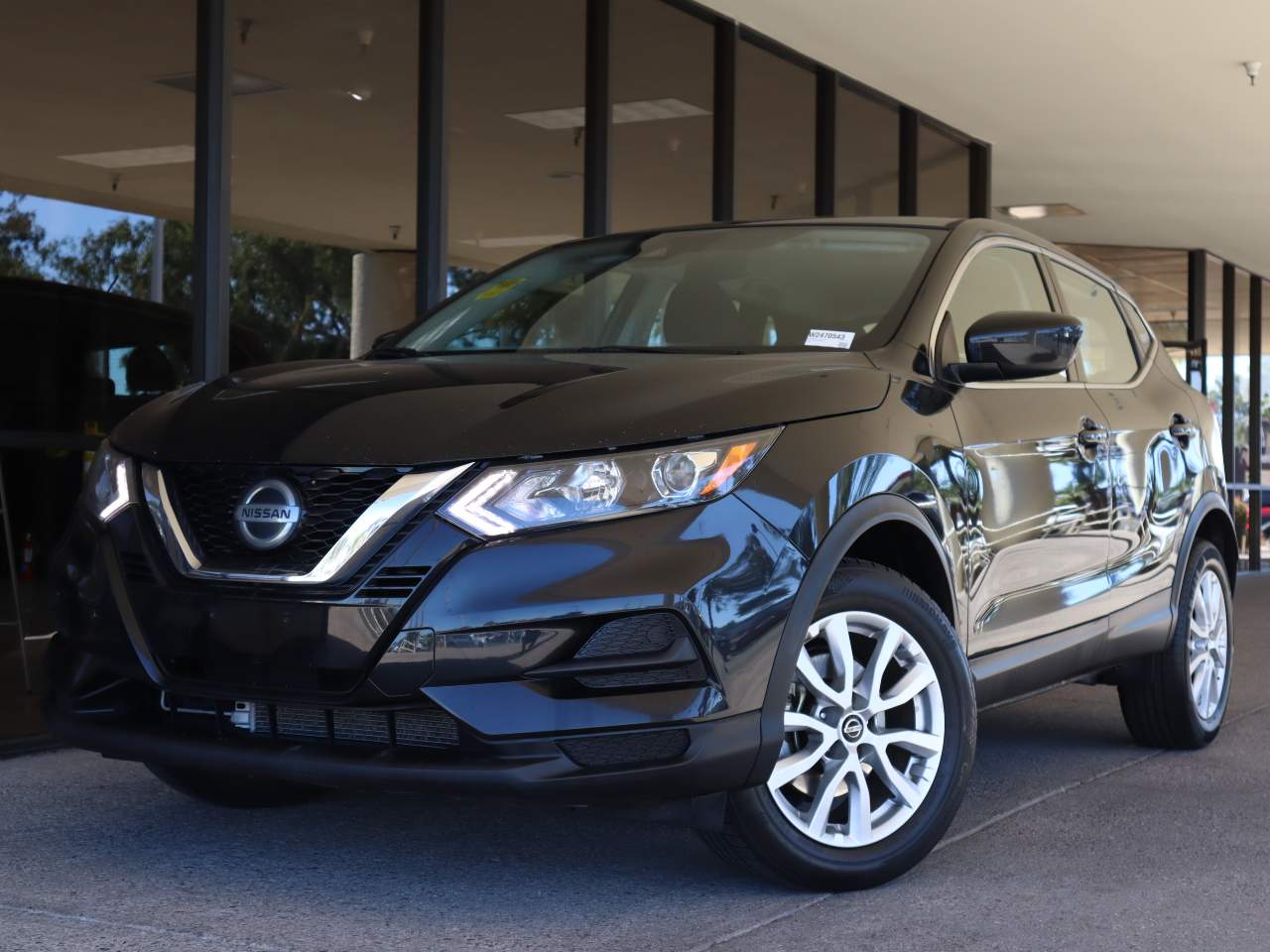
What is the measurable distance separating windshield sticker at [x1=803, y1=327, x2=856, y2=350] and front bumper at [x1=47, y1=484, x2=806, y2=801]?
2.91 feet

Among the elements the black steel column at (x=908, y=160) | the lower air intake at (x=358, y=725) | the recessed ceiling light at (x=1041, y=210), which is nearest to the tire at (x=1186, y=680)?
the lower air intake at (x=358, y=725)

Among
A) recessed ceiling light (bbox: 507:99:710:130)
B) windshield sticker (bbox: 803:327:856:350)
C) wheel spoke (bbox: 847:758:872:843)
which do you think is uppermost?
recessed ceiling light (bbox: 507:99:710:130)

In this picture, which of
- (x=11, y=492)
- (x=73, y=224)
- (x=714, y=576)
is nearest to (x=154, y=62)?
(x=73, y=224)

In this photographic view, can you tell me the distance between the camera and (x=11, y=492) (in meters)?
6.14

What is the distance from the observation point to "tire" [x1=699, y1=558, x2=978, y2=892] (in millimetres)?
3250

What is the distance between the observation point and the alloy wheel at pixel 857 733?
330cm

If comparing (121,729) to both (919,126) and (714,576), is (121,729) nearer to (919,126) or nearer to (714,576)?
(714,576)

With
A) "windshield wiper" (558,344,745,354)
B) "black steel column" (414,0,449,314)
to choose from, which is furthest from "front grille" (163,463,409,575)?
"black steel column" (414,0,449,314)

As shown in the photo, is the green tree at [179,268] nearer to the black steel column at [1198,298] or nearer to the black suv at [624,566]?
the black suv at [624,566]

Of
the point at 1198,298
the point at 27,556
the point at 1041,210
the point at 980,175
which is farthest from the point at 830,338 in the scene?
the point at 1198,298

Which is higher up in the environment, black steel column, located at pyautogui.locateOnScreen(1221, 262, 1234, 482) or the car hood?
black steel column, located at pyautogui.locateOnScreen(1221, 262, 1234, 482)

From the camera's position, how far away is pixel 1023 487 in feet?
13.4

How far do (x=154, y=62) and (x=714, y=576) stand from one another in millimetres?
4819

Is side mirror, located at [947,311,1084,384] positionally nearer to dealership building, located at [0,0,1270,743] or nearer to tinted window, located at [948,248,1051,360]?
tinted window, located at [948,248,1051,360]
